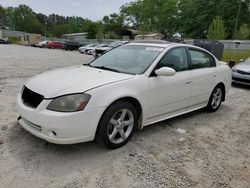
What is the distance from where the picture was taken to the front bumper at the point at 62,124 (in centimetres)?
298

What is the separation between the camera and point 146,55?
422 centimetres

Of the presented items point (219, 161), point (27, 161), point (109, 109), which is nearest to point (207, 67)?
point (219, 161)

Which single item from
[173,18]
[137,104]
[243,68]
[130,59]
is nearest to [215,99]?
[130,59]

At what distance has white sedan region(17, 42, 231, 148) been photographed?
306 cm

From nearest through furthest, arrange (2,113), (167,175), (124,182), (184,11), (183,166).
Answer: (124,182)
(167,175)
(183,166)
(2,113)
(184,11)

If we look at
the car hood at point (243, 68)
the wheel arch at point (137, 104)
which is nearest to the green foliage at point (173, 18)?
the car hood at point (243, 68)

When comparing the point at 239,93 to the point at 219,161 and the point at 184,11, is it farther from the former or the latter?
the point at 184,11

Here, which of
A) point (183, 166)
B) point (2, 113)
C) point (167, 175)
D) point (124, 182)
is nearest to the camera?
point (124, 182)

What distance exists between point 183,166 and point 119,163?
0.83 metres

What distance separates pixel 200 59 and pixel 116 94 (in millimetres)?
2496

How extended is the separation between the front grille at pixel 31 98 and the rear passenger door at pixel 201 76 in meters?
2.76

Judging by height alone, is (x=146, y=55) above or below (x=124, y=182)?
above

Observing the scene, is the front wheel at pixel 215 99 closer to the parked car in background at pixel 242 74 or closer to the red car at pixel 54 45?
the parked car in background at pixel 242 74

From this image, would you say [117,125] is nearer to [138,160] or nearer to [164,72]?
[138,160]
